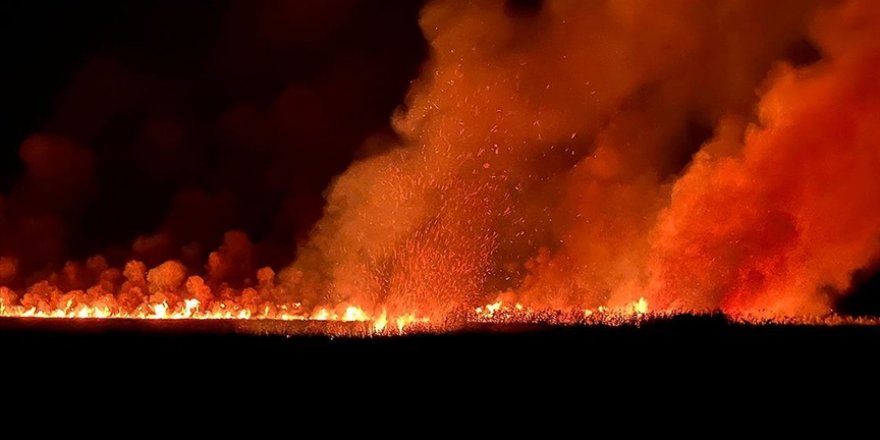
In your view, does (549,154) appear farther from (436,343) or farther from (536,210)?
(436,343)

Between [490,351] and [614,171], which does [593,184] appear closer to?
[614,171]

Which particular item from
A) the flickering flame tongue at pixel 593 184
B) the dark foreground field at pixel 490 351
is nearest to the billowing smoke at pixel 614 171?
the flickering flame tongue at pixel 593 184

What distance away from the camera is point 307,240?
21516 mm

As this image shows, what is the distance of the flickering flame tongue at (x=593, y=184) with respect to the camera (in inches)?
691

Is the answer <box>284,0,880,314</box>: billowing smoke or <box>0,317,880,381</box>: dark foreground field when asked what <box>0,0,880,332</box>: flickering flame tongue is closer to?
<box>284,0,880,314</box>: billowing smoke

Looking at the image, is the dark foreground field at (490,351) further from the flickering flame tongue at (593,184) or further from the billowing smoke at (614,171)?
the billowing smoke at (614,171)

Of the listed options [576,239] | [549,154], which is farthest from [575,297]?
[549,154]

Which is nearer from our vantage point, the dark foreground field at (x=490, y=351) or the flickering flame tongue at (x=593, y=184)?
the dark foreground field at (x=490, y=351)

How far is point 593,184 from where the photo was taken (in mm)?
20734

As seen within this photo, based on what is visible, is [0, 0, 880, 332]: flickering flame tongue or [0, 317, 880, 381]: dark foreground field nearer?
[0, 317, 880, 381]: dark foreground field

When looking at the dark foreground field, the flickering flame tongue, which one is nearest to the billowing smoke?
the flickering flame tongue

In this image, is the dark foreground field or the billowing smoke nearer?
the dark foreground field

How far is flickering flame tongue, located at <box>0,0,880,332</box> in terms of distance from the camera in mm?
17547

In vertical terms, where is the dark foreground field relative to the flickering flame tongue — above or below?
below
